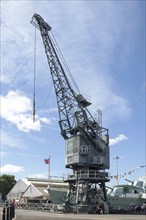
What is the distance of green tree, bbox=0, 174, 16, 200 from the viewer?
131225 mm

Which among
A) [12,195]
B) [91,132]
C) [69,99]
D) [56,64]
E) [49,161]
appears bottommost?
[12,195]

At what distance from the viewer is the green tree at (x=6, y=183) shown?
131 meters

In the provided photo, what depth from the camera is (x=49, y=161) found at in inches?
3457

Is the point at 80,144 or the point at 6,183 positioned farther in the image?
the point at 6,183

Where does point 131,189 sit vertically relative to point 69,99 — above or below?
below

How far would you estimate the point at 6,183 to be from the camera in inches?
5256

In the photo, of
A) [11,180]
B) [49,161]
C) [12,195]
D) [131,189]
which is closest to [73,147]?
[49,161]

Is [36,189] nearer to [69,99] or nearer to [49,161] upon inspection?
[49,161]

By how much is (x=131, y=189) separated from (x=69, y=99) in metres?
32.1

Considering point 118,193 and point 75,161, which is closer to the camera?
point 75,161

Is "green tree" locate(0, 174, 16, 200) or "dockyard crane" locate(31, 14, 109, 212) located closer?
"dockyard crane" locate(31, 14, 109, 212)

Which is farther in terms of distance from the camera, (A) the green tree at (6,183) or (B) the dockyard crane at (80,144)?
(A) the green tree at (6,183)

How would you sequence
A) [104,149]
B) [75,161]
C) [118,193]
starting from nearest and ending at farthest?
1. [75,161]
2. [104,149]
3. [118,193]

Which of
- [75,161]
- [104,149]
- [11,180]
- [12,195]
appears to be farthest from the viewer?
[11,180]
